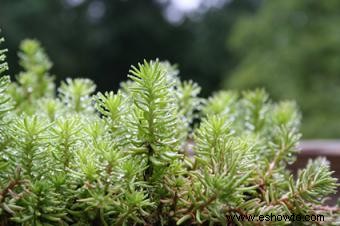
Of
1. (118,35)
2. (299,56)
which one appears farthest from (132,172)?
(118,35)

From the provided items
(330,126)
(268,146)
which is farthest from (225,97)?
(330,126)

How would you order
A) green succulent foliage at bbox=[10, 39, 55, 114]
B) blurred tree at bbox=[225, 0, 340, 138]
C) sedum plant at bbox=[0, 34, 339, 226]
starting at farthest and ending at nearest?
blurred tree at bbox=[225, 0, 340, 138] → green succulent foliage at bbox=[10, 39, 55, 114] → sedum plant at bbox=[0, 34, 339, 226]

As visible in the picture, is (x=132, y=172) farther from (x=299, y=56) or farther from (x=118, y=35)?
(x=118, y=35)

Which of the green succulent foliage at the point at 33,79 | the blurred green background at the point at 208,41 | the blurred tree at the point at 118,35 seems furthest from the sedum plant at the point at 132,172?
the blurred tree at the point at 118,35

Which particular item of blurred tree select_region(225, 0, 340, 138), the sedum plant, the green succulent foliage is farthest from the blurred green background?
the sedum plant

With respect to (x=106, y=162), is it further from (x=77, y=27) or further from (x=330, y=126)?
(x=77, y=27)

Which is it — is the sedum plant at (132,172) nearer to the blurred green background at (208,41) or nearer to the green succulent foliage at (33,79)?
the green succulent foliage at (33,79)

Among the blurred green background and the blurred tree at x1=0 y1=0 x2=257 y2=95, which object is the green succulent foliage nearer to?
the blurred green background
